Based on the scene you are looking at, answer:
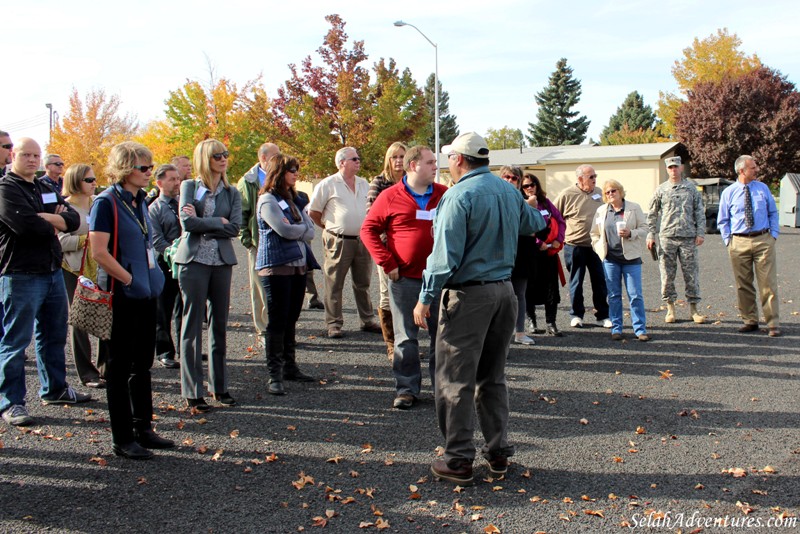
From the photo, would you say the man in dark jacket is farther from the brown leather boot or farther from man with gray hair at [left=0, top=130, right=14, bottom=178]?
the brown leather boot

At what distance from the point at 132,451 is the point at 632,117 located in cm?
8820

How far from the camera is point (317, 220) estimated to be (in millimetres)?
9000

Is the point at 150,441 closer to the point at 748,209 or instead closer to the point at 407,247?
the point at 407,247

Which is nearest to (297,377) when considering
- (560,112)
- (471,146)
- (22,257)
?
(22,257)

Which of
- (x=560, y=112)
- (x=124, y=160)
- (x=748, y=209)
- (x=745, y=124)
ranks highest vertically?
(x=560, y=112)

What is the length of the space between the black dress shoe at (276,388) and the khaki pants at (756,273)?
6.22 m

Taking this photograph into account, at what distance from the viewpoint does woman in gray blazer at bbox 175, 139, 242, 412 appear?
19.1 feet

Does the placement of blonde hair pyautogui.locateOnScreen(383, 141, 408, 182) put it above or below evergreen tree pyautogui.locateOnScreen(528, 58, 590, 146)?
below

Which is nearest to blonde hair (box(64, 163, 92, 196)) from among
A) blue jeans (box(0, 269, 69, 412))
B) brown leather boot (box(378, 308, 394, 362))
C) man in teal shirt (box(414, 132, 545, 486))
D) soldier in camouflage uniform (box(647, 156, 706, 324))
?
blue jeans (box(0, 269, 69, 412))

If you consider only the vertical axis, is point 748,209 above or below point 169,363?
above

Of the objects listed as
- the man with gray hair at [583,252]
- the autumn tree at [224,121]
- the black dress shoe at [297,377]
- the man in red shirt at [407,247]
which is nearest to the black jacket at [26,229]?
the black dress shoe at [297,377]

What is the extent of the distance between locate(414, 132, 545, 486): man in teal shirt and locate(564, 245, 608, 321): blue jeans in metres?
5.35

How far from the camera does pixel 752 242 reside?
9141 millimetres

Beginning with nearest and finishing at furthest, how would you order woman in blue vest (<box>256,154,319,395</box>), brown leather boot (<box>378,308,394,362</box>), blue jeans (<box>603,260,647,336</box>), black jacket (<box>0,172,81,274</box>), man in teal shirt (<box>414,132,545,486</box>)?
man in teal shirt (<box>414,132,545,486</box>), black jacket (<box>0,172,81,274</box>), woman in blue vest (<box>256,154,319,395</box>), brown leather boot (<box>378,308,394,362</box>), blue jeans (<box>603,260,647,336</box>)
